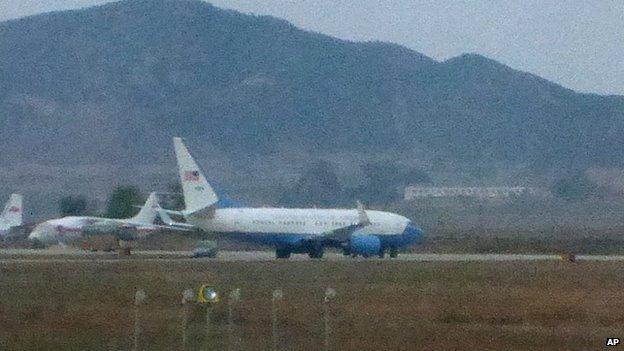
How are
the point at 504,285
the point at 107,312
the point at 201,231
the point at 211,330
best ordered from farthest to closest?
1. the point at 201,231
2. the point at 504,285
3. the point at 107,312
4. the point at 211,330

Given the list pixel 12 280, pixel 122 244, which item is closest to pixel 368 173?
pixel 122 244

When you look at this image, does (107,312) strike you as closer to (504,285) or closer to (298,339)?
(298,339)

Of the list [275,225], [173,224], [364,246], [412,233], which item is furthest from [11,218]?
[364,246]

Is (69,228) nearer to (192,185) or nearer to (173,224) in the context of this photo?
(173,224)

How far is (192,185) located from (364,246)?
9269mm

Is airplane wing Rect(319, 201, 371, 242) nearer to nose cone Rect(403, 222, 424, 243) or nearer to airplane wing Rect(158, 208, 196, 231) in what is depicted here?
nose cone Rect(403, 222, 424, 243)

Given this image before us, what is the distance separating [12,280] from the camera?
43344 mm

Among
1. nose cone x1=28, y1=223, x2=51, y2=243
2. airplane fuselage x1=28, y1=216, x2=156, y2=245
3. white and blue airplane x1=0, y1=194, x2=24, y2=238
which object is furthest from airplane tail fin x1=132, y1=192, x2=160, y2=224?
white and blue airplane x1=0, y1=194, x2=24, y2=238

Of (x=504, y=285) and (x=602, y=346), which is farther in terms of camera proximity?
(x=504, y=285)

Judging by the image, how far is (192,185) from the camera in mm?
75062

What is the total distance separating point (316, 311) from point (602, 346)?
8.22 metres

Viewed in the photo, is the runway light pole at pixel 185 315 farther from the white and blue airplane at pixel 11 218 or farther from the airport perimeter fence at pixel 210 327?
the white and blue airplane at pixel 11 218

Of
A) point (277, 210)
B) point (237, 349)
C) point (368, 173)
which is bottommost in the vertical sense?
point (237, 349)

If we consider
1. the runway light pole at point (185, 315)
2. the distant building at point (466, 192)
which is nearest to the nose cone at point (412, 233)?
the runway light pole at point (185, 315)
